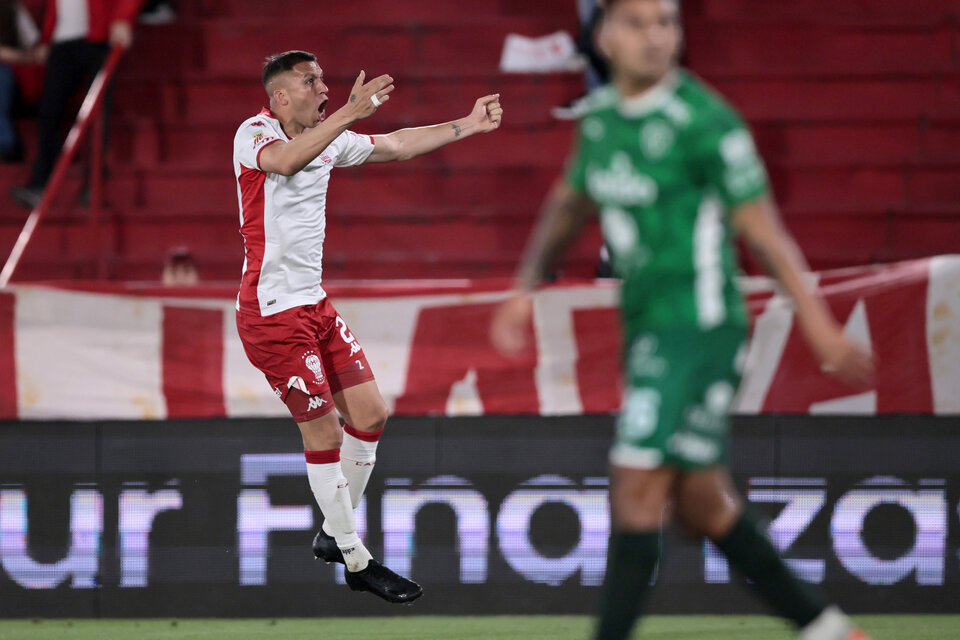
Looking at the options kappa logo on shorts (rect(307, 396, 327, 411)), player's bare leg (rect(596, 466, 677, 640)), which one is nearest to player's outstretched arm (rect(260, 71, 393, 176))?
kappa logo on shorts (rect(307, 396, 327, 411))

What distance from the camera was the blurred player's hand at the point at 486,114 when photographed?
481cm

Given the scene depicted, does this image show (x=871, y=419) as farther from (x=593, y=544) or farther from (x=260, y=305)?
(x=260, y=305)

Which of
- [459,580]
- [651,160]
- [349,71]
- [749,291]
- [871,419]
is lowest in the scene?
[459,580]

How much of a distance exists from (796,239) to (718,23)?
174cm

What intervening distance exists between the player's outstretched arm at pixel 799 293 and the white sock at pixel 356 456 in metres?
2.46

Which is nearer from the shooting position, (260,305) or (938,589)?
(260,305)

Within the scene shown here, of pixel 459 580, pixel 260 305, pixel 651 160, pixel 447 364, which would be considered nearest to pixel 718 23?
pixel 447 364

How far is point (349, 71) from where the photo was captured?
28.1 feet

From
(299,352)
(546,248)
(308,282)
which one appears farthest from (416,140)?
(546,248)

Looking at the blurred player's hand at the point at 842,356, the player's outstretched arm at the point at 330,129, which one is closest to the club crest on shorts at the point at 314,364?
the player's outstretched arm at the point at 330,129

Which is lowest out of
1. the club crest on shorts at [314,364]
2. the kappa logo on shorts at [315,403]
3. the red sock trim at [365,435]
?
the red sock trim at [365,435]

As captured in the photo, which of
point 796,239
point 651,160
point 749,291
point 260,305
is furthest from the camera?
point 796,239

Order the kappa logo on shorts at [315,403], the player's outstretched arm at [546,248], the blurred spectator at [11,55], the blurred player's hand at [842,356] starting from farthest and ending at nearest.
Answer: the blurred spectator at [11,55] < the kappa logo on shorts at [315,403] < the player's outstretched arm at [546,248] < the blurred player's hand at [842,356]

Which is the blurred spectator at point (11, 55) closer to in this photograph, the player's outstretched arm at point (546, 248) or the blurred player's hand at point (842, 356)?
the player's outstretched arm at point (546, 248)
